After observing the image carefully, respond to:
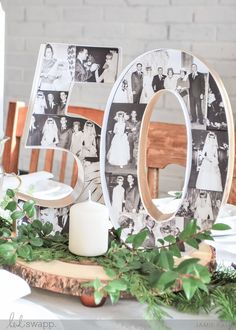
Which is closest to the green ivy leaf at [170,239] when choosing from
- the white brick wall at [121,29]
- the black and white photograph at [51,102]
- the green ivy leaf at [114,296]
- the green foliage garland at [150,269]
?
the green foliage garland at [150,269]

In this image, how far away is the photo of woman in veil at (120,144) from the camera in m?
0.94

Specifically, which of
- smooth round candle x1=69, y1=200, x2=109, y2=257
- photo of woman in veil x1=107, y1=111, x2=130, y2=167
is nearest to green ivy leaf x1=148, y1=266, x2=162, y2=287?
smooth round candle x1=69, y1=200, x2=109, y2=257

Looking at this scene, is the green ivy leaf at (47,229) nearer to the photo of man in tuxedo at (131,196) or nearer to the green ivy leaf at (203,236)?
the photo of man in tuxedo at (131,196)

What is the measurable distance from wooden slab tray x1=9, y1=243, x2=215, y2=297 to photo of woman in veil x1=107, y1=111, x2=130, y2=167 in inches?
7.3

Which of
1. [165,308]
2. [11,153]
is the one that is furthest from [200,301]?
[11,153]

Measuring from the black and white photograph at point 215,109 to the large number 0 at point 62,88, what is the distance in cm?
24

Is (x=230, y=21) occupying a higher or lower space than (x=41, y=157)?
higher

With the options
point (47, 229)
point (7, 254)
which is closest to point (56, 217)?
point (47, 229)

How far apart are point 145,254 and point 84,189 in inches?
8.5

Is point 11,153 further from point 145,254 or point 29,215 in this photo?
point 145,254

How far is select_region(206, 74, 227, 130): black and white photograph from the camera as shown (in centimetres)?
83

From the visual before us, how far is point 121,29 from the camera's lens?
2715 millimetres

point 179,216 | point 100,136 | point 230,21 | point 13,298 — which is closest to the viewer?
point 13,298

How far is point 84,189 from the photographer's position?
1.01 m
